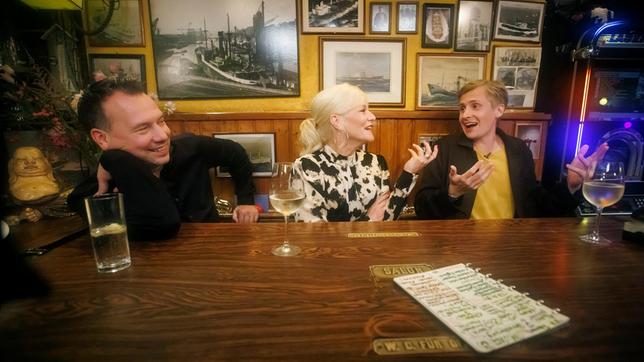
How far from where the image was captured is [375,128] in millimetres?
2879

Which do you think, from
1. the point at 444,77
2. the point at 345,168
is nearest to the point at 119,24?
the point at 345,168

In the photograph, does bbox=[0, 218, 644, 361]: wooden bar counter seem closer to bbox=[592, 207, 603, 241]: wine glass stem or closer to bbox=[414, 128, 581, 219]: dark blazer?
bbox=[592, 207, 603, 241]: wine glass stem

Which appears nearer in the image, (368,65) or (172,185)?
(172,185)

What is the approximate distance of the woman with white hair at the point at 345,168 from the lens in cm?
199

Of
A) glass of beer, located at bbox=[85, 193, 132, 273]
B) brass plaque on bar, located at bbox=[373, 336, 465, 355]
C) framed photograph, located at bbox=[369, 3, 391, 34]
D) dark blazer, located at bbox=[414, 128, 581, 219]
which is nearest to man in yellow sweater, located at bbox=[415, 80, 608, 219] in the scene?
dark blazer, located at bbox=[414, 128, 581, 219]

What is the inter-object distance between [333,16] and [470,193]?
1.74 metres

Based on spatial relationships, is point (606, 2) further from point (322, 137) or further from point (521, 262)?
point (521, 262)

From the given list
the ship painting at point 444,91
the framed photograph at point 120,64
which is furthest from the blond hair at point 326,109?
the framed photograph at point 120,64

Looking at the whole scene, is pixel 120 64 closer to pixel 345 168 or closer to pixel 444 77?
pixel 345 168

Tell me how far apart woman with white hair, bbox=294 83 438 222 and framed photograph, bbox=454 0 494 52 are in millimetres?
1259

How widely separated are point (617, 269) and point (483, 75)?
236 centimetres

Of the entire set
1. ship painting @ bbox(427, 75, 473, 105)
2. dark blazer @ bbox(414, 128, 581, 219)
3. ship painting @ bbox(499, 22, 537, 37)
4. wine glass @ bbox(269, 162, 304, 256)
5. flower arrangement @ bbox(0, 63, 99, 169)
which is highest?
ship painting @ bbox(499, 22, 537, 37)

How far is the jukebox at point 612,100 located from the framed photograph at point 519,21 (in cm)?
41

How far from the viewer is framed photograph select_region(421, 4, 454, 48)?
109 inches
